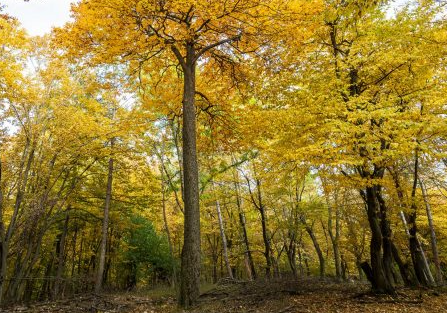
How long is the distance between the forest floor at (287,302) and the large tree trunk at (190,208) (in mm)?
419

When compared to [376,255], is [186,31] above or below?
above

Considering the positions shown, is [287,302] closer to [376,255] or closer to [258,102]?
[376,255]

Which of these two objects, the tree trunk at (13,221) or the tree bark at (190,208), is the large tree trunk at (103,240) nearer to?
the tree trunk at (13,221)

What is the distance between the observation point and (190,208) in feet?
23.0

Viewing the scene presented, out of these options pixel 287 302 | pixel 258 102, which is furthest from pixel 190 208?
pixel 258 102

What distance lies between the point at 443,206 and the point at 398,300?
788cm

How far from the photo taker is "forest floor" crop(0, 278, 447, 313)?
6.66 metres

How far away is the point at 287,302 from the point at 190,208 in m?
3.35

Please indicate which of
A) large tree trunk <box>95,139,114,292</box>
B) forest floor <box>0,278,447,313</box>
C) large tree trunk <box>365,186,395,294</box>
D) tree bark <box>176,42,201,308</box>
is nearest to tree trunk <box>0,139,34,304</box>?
forest floor <box>0,278,447,313</box>

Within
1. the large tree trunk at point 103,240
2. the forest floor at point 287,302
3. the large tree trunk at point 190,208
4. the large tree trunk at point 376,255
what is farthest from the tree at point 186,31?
the large tree trunk at point 103,240

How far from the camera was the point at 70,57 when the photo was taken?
7430 millimetres

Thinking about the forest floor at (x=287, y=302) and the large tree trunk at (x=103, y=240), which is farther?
the large tree trunk at (x=103, y=240)

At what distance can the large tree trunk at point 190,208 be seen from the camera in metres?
6.45

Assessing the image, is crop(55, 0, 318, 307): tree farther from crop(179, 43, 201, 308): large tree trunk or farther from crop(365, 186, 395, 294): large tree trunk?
crop(365, 186, 395, 294): large tree trunk
